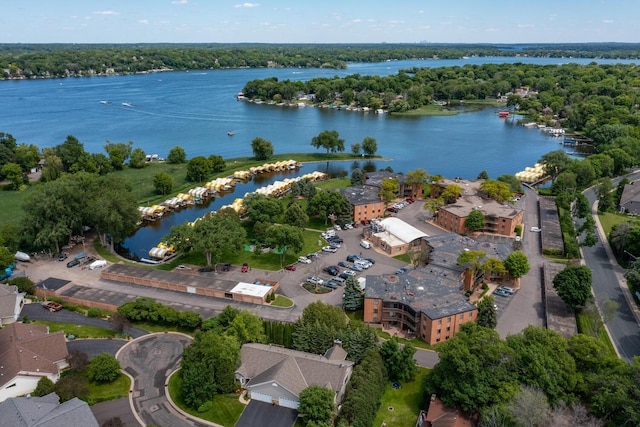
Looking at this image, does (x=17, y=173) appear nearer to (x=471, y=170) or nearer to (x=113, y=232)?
(x=113, y=232)

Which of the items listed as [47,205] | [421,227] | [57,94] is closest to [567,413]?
[421,227]

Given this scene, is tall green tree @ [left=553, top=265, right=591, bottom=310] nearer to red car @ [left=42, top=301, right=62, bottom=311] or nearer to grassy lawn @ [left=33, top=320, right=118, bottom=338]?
grassy lawn @ [left=33, top=320, right=118, bottom=338]

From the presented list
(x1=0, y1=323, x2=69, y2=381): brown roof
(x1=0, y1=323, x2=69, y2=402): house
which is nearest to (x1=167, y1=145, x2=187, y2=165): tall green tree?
(x1=0, y1=323, x2=69, y2=381): brown roof


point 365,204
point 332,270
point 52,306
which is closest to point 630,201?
point 365,204

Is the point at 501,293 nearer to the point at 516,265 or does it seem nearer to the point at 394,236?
the point at 516,265

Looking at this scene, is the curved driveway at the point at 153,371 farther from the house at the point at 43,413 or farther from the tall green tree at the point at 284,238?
the tall green tree at the point at 284,238

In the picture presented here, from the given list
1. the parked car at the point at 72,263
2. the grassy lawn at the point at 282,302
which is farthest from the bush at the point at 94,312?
the grassy lawn at the point at 282,302
